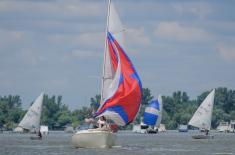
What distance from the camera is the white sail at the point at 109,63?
7819 cm

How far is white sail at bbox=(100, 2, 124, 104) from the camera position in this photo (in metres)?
78.2

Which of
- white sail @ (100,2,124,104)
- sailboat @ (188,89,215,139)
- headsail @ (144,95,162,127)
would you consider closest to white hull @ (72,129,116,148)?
white sail @ (100,2,124,104)

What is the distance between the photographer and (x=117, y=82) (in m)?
78.2

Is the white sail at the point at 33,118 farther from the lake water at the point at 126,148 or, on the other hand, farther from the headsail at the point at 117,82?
the headsail at the point at 117,82

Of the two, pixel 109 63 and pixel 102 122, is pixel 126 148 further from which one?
pixel 109 63

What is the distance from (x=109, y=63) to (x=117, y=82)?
2.02 metres

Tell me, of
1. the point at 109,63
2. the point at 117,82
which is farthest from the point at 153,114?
the point at 117,82

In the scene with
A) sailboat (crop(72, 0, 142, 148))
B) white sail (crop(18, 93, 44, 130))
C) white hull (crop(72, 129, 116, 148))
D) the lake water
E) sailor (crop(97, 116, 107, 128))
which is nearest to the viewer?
white hull (crop(72, 129, 116, 148))

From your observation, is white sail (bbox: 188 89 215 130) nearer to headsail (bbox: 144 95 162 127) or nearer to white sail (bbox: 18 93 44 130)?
white sail (bbox: 18 93 44 130)

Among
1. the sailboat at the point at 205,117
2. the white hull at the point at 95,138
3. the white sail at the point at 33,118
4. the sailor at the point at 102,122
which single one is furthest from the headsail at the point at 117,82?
the sailboat at the point at 205,117

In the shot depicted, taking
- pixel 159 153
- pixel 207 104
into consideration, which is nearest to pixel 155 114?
pixel 207 104

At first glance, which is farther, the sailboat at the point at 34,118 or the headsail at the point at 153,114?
the headsail at the point at 153,114

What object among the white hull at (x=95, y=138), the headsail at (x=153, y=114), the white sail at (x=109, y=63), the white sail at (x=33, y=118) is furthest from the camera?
the headsail at (x=153, y=114)

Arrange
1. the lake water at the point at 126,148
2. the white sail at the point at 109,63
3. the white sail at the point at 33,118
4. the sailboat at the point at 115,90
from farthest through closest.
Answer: the white sail at the point at 33,118, the lake water at the point at 126,148, the white sail at the point at 109,63, the sailboat at the point at 115,90
